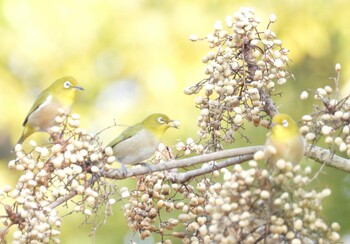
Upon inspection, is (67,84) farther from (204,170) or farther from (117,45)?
(117,45)


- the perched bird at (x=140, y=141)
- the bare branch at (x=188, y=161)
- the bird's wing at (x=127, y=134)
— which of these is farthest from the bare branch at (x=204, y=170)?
the bird's wing at (x=127, y=134)

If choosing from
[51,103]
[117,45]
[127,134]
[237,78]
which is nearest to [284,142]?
[237,78]

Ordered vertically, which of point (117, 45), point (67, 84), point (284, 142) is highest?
point (117, 45)

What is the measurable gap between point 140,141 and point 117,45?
3.35m

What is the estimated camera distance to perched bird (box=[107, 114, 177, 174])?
3402 millimetres

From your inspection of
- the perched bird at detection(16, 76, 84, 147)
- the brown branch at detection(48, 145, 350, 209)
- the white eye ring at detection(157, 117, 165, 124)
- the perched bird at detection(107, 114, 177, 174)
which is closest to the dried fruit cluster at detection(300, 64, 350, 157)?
the brown branch at detection(48, 145, 350, 209)

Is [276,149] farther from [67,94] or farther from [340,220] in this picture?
[340,220]

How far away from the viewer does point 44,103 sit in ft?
13.3

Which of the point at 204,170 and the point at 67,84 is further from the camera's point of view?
the point at 67,84

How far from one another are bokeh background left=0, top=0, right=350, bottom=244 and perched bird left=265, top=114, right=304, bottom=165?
3.79 meters

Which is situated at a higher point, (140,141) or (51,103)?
(51,103)

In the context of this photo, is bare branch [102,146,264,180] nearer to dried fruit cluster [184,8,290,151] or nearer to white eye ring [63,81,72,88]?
dried fruit cluster [184,8,290,151]

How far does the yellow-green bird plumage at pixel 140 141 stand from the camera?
11.2ft

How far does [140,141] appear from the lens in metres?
3.43
